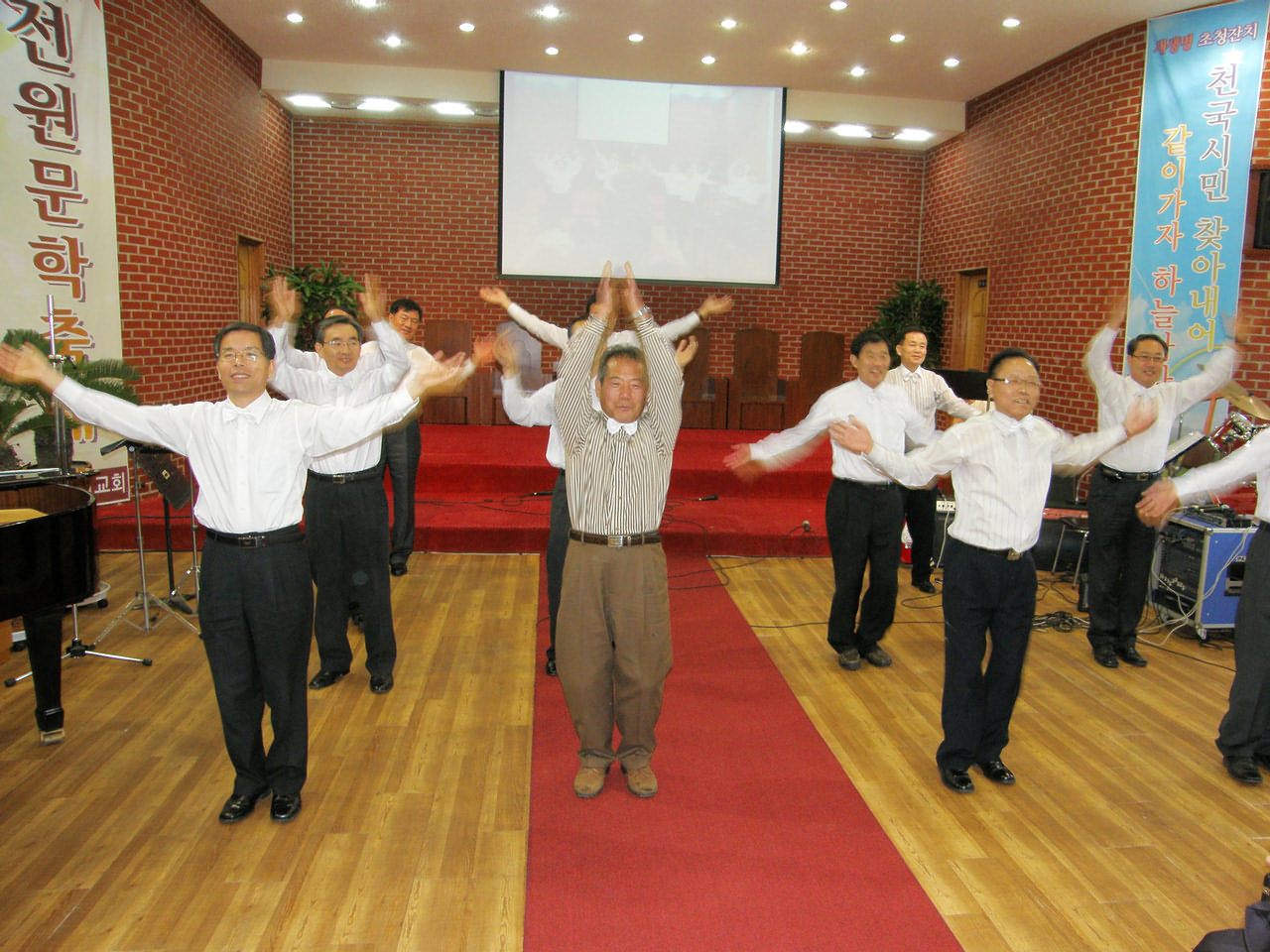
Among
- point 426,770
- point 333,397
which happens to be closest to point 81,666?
point 333,397

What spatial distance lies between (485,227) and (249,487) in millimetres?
8843

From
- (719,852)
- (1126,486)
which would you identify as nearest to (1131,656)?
(1126,486)

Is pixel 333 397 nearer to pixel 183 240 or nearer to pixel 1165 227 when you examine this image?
pixel 183 240

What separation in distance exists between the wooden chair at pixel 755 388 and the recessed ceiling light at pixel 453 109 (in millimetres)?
3954

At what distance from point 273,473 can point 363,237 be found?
8893mm

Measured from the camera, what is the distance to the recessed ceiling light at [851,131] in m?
10.2

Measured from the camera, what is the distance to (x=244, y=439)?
9.02ft

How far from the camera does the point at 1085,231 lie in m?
7.91

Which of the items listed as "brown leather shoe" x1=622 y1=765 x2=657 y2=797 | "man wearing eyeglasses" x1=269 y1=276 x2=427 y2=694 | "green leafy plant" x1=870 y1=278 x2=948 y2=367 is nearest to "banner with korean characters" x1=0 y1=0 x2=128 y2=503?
"man wearing eyeglasses" x1=269 y1=276 x2=427 y2=694

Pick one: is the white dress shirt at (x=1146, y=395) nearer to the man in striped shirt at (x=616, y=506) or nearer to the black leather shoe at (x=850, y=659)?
the black leather shoe at (x=850, y=659)

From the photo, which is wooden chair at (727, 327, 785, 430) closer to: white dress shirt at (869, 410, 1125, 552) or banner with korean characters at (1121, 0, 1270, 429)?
banner with korean characters at (1121, 0, 1270, 429)

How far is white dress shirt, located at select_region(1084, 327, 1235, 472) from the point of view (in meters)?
4.53

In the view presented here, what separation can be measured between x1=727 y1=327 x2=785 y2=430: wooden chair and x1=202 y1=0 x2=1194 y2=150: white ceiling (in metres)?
2.62

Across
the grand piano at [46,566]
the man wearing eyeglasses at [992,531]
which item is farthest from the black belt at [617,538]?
the grand piano at [46,566]
